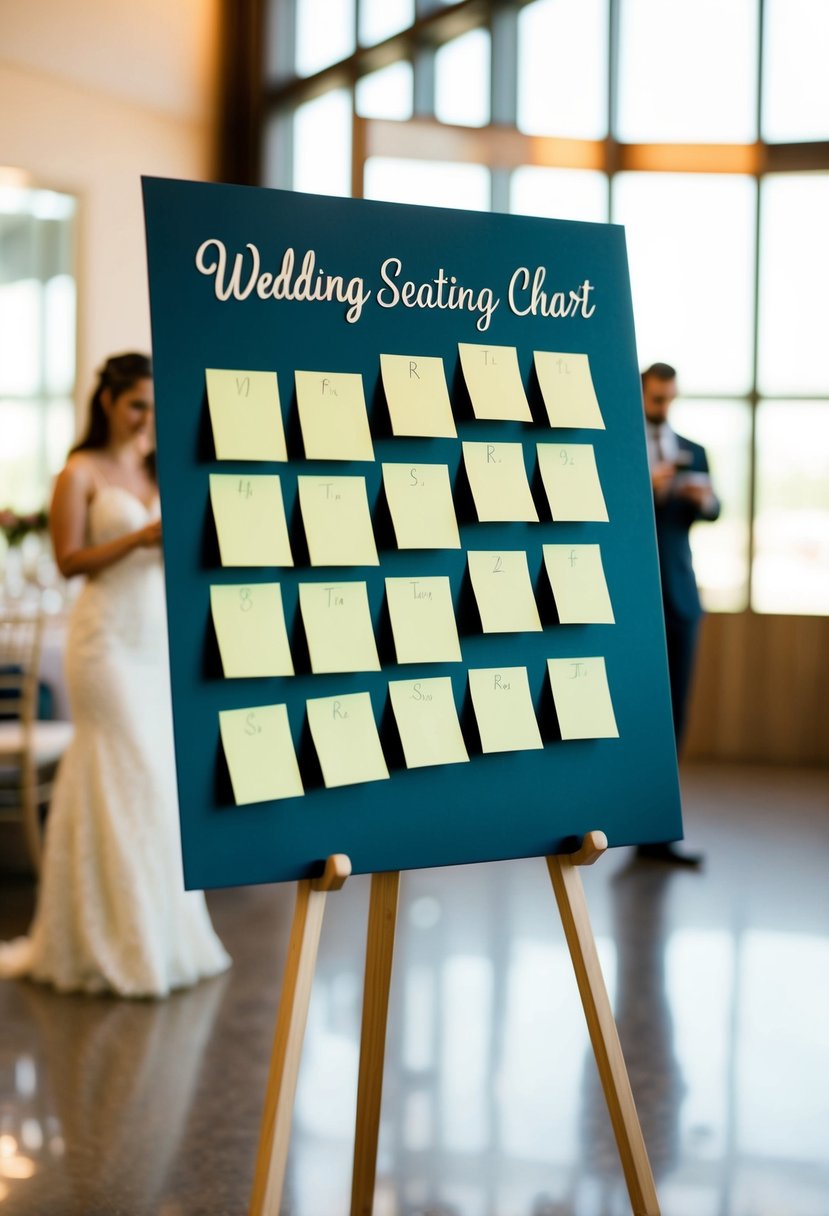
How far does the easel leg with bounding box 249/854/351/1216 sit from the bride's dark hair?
203 cm

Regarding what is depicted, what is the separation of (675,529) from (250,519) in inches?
138

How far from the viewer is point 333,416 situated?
1697mm

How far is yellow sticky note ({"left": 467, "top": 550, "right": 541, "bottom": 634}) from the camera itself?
70.2 inches

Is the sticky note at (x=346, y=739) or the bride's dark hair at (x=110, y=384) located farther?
the bride's dark hair at (x=110, y=384)

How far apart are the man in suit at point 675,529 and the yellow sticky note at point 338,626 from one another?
326cm

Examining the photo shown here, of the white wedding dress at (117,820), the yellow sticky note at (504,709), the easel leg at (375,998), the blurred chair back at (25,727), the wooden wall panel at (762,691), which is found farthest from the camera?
the wooden wall panel at (762,691)

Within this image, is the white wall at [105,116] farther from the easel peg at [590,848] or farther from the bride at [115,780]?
the easel peg at [590,848]

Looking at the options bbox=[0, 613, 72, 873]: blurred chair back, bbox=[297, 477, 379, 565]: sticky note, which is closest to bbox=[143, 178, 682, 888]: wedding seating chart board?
bbox=[297, 477, 379, 565]: sticky note

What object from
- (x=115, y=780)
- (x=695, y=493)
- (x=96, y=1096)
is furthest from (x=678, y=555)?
(x=96, y=1096)

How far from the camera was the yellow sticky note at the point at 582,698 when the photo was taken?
72.3 inches

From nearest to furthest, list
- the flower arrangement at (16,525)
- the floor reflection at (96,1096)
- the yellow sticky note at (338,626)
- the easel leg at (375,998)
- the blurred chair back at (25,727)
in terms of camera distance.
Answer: the yellow sticky note at (338,626)
the easel leg at (375,998)
the floor reflection at (96,1096)
the blurred chair back at (25,727)
the flower arrangement at (16,525)

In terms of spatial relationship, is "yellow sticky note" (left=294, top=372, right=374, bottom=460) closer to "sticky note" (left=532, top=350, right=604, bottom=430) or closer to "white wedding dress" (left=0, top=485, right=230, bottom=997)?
"sticky note" (left=532, top=350, right=604, bottom=430)

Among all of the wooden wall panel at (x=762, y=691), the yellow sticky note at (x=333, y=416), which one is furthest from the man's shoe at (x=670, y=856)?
the yellow sticky note at (x=333, y=416)

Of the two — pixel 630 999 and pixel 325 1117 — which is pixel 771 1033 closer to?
pixel 630 999
